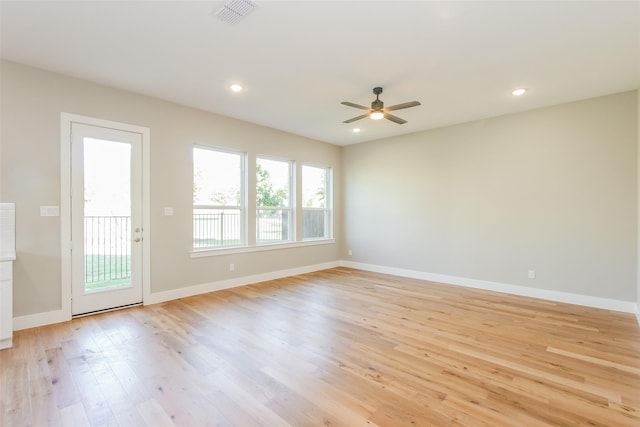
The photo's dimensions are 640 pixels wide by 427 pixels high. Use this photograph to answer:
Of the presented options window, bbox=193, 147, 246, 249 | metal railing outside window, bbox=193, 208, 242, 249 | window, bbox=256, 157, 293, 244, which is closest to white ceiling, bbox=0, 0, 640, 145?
window, bbox=193, 147, 246, 249

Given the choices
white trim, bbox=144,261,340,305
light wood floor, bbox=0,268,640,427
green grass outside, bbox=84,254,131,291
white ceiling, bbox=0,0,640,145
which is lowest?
light wood floor, bbox=0,268,640,427

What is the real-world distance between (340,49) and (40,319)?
433 cm

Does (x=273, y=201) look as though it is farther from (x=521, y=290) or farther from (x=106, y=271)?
(x=521, y=290)

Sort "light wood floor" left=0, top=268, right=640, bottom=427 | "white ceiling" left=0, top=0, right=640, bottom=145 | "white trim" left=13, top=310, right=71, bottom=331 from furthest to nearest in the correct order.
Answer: "white trim" left=13, top=310, right=71, bottom=331 → "white ceiling" left=0, top=0, right=640, bottom=145 → "light wood floor" left=0, top=268, right=640, bottom=427

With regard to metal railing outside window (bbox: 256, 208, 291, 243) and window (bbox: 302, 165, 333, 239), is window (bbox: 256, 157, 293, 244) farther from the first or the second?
window (bbox: 302, 165, 333, 239)

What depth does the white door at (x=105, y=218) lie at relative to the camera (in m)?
3.55

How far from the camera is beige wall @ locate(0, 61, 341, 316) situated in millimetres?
3188

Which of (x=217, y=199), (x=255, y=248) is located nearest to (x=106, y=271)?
(x=217, y=199)

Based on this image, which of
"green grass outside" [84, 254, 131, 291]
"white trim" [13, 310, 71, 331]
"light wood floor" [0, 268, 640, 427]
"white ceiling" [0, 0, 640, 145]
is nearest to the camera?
"light wood floor" [0, 268, 640, 427]

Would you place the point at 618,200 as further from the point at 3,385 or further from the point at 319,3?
the point at 3,385

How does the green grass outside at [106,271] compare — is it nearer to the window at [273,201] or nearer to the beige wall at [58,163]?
the beige wall at [58,163]

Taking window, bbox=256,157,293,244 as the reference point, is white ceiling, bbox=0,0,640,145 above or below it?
above

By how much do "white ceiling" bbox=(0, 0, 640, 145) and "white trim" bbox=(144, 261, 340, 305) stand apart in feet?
9.15

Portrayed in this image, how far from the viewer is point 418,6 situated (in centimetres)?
225
